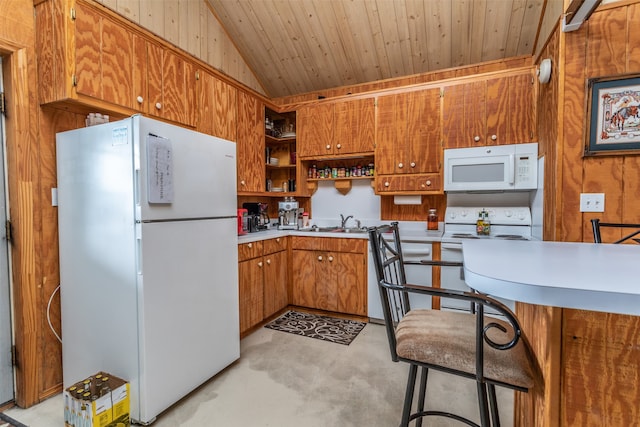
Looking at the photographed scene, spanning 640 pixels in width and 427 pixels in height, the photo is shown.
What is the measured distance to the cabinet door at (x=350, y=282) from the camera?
3020mm

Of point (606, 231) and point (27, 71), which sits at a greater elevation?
point (27, 71)

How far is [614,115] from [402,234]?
1.70 m

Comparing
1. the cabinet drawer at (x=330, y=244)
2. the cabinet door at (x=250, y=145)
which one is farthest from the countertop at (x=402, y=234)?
the cabinet door at (x=250, y=145)

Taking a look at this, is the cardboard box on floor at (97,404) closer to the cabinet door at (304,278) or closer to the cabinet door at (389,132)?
the cabinet door at (304,278)

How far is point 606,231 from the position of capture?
1939 millimetres

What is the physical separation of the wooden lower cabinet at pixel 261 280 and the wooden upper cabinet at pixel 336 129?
1089 millimetres

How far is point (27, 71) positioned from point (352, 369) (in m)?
2.73

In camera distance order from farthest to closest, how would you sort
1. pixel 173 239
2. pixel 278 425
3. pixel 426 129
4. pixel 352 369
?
1. pixel 426 129
2. pixel 352 369
3. pixel 173 239
4. pixel 278 425

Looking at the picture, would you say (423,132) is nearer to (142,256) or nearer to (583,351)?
(583,351)

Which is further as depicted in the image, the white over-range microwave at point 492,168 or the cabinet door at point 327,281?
the cabinet door at point 327,281

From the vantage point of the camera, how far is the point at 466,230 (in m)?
3.09

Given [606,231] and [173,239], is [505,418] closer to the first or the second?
[606,231]

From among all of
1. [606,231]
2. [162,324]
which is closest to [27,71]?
[162,324]

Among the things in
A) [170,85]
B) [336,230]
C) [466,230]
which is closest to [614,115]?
[466,230]
